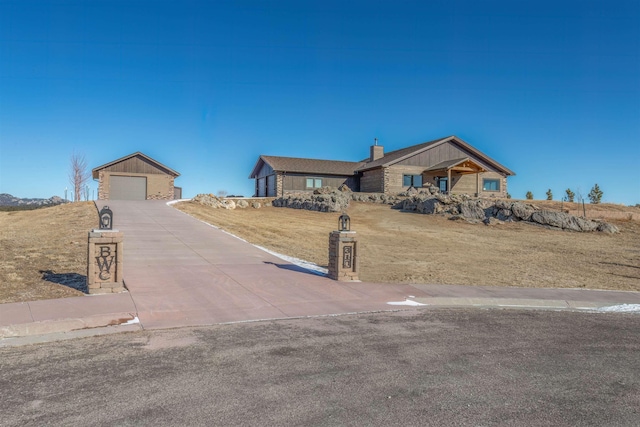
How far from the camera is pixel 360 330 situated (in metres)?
6.75

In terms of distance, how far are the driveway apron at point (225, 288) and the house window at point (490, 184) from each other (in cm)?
3320

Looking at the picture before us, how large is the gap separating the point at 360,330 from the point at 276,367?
207 centimetres

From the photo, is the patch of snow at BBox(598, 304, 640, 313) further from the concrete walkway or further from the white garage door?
the white garage door

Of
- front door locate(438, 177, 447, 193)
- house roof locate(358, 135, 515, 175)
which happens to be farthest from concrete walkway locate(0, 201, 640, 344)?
front door locate(438, 177, 447, 193)

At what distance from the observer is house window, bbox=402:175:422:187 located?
4044 cm

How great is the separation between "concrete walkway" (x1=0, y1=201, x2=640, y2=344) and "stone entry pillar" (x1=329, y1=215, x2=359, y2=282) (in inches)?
13.7

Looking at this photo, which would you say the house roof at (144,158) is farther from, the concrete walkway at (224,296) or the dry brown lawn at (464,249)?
the concrete walkway at (224,296)

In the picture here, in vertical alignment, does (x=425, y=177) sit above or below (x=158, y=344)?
above

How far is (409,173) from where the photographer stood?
4047 centimetres

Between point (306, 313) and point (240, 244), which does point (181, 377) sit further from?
point (240, 244)

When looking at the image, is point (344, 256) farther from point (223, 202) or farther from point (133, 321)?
point (223, 202)

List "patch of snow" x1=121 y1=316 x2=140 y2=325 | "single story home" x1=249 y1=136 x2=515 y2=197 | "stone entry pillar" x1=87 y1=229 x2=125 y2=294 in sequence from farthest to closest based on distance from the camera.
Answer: "single story home" x1=249 y1=136 x2=515 y2=197
"stone entry pillar" x1=87 y1=229 x2=125 y2=294
"patch of snow" x1=121 y1=316 x2=140 y2=325

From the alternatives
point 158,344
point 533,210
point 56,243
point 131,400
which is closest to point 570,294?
point 158,344

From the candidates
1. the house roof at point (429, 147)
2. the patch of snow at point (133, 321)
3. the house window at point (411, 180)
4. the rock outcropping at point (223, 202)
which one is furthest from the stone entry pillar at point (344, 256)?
the house window at point (411, 180)
